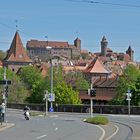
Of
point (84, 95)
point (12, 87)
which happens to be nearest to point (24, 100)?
point (12, 87)

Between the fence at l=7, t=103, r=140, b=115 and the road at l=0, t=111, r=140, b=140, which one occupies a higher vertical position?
the fence at l=7, t=103, r=140, b=115

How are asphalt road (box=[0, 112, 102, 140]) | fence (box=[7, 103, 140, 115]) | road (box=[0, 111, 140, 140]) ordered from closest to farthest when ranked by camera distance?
asphalt road (box=[0, 112, 102, 140]), road (box=[0, 111, 140, 140]), fence (box=[7, 103, 140, 115])

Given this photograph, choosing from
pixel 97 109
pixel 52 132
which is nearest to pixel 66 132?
pixel 52 132

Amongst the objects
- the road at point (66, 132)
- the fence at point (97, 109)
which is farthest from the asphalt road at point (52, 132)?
the fence at point (97, 109)

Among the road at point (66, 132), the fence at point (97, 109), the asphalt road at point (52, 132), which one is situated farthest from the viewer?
the fence at point (97, 109)

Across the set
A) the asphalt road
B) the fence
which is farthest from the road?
the fence

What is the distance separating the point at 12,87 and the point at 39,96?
26.3 ft

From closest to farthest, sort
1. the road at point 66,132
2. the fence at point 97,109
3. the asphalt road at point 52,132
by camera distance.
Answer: the asphalt road at point 52,132, the road at point 66,132, the fence at point 97,109

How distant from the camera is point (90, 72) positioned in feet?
→ 640

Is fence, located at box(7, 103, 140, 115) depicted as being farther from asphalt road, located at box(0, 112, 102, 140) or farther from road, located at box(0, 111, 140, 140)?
asphalt road, located at box(0, 112, 102, 140)

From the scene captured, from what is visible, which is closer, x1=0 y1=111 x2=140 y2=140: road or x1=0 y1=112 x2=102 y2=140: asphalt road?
x1=0 y1=112 x2=102 y2=140: asphalt road

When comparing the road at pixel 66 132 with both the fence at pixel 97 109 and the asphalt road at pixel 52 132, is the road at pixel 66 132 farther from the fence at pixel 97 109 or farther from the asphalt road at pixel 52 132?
the fence at pixel 97 109

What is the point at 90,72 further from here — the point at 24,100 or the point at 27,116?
the point at 27,116

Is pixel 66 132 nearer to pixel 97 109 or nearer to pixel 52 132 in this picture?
pixel 52 132
